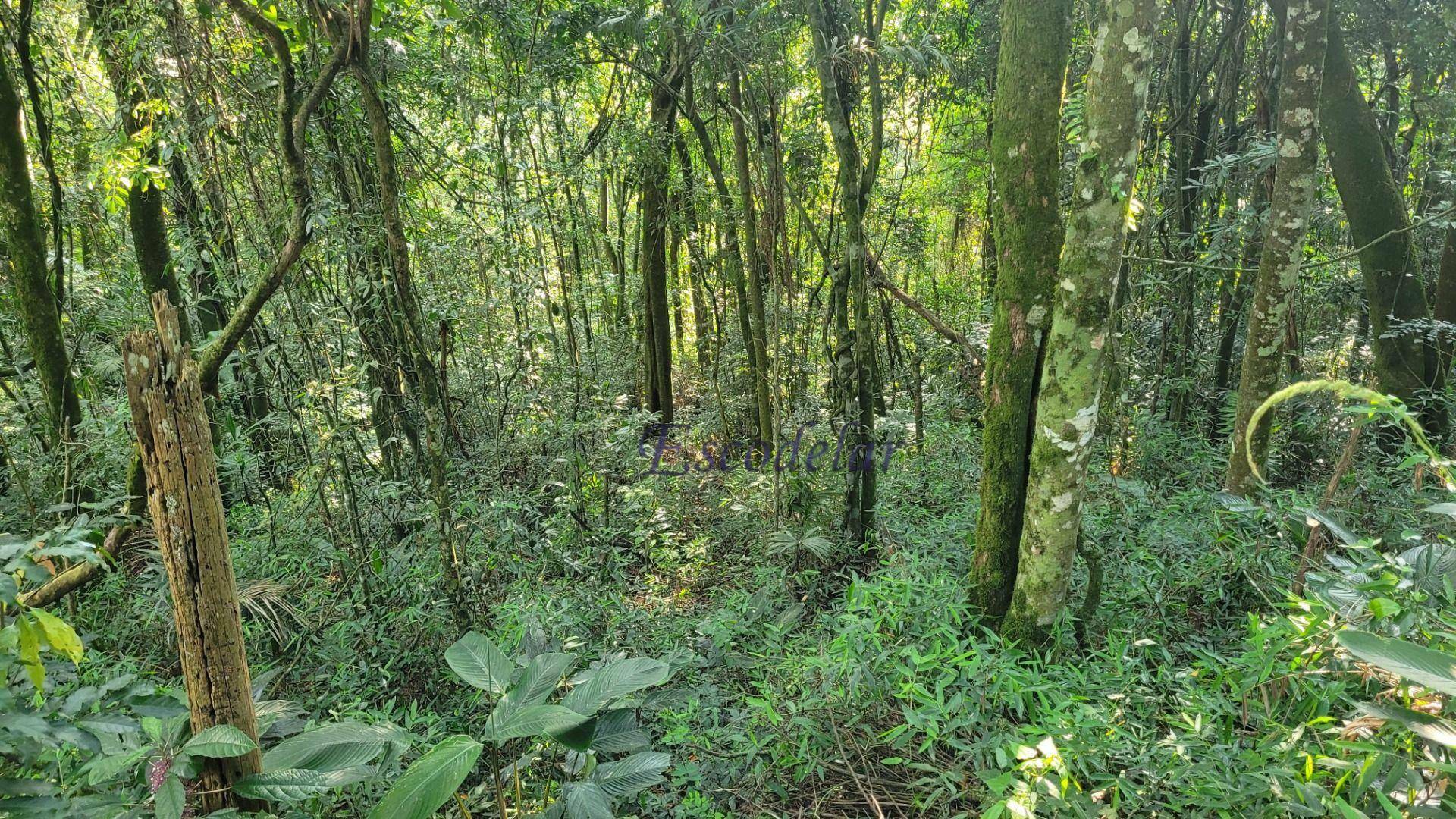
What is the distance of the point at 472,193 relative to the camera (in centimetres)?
587

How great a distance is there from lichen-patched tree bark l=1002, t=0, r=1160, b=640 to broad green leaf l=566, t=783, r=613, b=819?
1788mm

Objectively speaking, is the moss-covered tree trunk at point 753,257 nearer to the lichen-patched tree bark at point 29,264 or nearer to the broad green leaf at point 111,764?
the broad green leaf at point 111,764

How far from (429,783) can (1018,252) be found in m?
2.83

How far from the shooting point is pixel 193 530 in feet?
5.20

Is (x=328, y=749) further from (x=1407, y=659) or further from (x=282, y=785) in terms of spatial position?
(x=1407, y=659)

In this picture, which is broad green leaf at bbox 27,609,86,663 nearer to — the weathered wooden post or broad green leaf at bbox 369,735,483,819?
the weathered wooden post

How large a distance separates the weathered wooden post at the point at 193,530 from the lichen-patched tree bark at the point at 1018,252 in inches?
107

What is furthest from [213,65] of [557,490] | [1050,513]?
[1050,513]

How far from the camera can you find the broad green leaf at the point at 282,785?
163 centimetres

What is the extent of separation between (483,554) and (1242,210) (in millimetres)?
5877

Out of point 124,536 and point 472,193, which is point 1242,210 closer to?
point 472,193

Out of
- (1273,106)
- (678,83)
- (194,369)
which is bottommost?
(194,369)

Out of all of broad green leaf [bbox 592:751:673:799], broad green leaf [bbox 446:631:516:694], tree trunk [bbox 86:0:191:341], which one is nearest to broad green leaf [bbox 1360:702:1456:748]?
broad green leaf [bbox 592:751:673:799]

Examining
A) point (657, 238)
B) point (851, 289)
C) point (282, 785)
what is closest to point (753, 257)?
point (851, 289)
